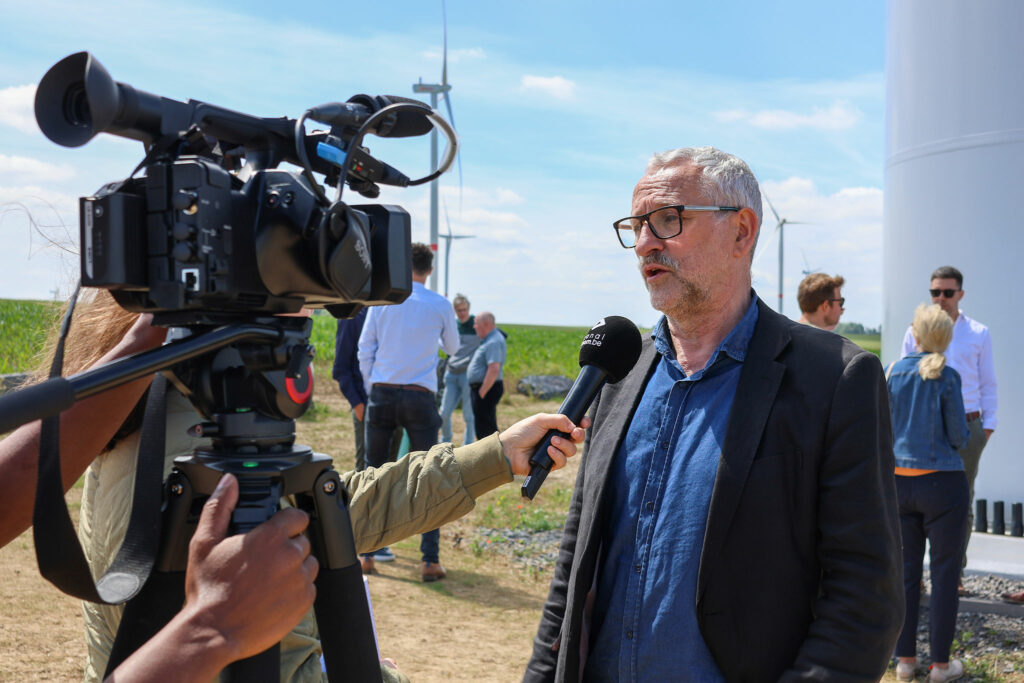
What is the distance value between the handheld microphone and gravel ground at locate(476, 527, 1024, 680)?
3975 millimetres

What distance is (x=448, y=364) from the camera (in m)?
11.3

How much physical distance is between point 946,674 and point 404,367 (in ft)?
12.8

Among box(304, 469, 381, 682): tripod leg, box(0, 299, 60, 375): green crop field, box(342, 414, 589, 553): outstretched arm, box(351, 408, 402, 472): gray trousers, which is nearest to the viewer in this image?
box(304, 469, 381, 682): tripod leg

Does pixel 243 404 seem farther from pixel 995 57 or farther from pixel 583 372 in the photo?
pixel 995 57

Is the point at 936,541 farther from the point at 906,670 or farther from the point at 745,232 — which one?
the point at 745,232

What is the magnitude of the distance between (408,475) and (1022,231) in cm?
692

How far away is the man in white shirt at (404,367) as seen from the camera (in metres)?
6.42

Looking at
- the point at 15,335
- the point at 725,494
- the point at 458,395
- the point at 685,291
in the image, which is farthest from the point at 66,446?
the point at 15,335

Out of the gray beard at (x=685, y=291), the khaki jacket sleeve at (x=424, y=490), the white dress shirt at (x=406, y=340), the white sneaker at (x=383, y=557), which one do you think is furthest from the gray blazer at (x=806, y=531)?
the white sneaker at (x=383, y=557)

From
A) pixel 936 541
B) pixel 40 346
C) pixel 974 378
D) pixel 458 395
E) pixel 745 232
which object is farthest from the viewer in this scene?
pixel 458 395

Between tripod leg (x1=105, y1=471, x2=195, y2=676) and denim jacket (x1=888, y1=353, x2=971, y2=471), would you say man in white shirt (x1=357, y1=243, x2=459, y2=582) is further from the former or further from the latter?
tripod leg (x1=105, y1=471, x2=195, y2=676)

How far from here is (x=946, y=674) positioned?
4969 millimetres

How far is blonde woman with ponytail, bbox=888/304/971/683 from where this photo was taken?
5.00m

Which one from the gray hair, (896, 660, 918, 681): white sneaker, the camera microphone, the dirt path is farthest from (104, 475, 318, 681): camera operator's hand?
(896, 660, 918, 681): white sneaker
